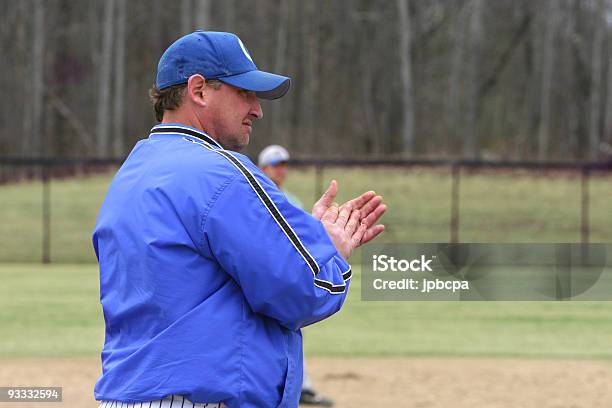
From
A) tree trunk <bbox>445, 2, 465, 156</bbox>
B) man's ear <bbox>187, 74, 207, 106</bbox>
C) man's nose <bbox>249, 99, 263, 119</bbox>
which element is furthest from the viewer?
tree trunk <bbox>445, 2, 465, 156</bbox>

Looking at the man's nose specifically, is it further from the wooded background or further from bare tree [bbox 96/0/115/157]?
bare tree [bbox 96/0/115/157]

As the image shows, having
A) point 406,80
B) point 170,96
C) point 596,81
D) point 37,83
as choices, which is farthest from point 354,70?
point 170,96

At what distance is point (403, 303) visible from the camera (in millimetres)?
15250

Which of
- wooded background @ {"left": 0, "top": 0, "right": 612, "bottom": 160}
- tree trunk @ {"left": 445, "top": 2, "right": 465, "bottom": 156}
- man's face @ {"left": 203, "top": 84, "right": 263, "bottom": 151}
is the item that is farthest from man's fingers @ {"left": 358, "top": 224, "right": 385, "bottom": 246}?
tree trunk @ {"left": 445, "top": 2, "right": 465, "bottom": 156}

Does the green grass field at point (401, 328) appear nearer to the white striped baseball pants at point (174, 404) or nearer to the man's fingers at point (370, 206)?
the man's fingers at point (370, 206)

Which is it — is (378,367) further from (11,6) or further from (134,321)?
(11,6)

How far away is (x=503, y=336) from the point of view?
40.0 ft

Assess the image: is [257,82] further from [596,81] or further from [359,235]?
[596,81]

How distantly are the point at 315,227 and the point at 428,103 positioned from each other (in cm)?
4218

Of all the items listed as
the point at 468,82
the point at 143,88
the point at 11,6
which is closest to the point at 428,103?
the point at 468,82

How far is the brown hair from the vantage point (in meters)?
2.96

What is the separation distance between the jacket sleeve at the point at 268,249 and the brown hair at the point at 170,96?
336 millimetres

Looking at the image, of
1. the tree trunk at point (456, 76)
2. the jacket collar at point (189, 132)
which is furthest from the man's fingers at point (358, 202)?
the tree trunk at point (456, 76)

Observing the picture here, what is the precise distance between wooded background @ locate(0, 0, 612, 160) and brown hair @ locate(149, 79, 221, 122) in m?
34.8
